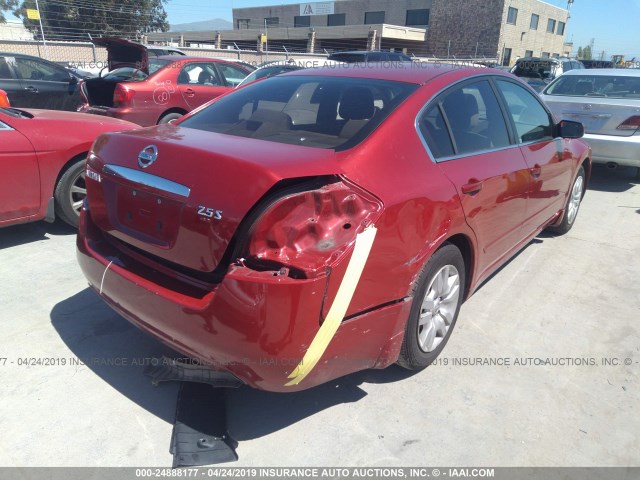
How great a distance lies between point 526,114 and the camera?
4.01 metres

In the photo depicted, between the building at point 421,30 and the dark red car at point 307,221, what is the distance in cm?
4135

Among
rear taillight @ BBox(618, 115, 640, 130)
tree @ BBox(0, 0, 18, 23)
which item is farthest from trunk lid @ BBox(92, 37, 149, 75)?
tree @ BBox(0, 0, 18, 23)

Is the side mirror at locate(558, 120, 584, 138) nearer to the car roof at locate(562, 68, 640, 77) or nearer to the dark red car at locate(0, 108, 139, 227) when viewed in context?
the dark red car at locate(0, 108, 139, 227)

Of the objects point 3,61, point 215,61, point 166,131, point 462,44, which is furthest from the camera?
point 462,44

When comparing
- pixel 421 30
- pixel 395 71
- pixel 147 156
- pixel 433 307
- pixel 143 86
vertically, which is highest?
pixel 421 30

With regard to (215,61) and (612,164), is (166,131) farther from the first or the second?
(215,61)

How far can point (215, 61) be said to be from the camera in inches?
379

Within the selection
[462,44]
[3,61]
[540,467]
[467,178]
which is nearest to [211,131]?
[467,178]

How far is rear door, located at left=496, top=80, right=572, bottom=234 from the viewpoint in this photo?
146 inches

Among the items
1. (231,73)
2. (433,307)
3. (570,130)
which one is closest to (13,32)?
(231,73)

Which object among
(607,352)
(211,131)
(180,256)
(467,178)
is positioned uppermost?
(211,131)

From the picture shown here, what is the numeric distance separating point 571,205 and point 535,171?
70.1 inches

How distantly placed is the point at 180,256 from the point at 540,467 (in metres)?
1.89

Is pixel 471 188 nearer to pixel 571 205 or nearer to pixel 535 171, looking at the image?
pixel 535 171
